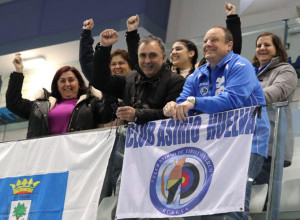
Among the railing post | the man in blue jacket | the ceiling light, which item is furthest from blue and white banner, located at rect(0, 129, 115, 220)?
the ceiling light

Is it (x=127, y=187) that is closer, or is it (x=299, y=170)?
(x=299, y=170)

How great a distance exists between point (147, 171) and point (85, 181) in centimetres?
77

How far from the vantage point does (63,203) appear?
619 cm

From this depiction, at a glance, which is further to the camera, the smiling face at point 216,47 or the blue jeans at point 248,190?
the smiling face at point 216,47

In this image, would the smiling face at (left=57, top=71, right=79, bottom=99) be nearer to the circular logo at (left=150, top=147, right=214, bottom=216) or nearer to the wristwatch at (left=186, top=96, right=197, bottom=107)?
the circular logo at (left=150, top=147, right=214, bottom=216)

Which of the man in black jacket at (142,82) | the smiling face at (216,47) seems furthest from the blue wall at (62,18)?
the smiling face at (216,47)

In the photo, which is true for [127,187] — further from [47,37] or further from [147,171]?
[47,37]

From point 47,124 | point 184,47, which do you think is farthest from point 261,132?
point 47,124

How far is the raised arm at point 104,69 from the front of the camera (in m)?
6.11

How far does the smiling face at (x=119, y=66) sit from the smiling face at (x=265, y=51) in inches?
55.0

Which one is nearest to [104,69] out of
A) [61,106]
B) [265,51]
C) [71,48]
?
[61,106]

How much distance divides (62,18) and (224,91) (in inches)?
255

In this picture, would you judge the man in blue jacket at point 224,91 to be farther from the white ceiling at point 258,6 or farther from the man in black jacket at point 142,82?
the white ceiling at point 258,6

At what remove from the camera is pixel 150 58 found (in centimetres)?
599
